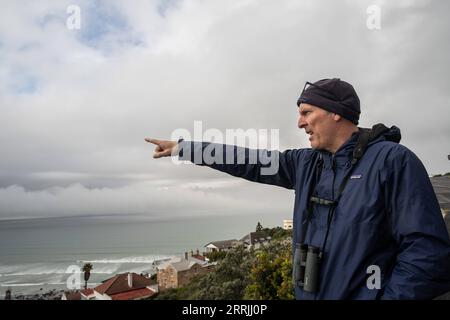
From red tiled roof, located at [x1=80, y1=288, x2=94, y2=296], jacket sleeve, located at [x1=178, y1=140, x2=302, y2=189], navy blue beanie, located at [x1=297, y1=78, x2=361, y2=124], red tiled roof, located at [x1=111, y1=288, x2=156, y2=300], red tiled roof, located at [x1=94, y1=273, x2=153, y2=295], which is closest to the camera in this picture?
navy blue beanie, located at [x1=297, y1=78, x2=361, y2=124]

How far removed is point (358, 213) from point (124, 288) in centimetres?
2710

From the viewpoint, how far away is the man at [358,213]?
161 cm

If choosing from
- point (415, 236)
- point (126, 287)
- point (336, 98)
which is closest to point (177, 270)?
point (126, 287)

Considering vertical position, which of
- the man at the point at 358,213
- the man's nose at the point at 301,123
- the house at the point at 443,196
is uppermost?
the man's nose at the point at 301,123

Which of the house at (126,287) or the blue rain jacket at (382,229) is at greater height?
the blue rain jacket at (382,229)

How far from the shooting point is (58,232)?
1011 inches

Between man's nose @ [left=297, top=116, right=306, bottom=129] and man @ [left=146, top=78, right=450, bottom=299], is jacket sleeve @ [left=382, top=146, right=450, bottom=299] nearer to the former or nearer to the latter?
man @ [left=146, top=78, right=450, bottom=299]

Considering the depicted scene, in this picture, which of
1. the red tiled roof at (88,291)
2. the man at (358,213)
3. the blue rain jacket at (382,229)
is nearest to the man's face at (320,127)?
the man at (358,213)

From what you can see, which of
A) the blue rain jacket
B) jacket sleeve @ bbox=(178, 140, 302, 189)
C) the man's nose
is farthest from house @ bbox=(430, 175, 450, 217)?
the blue rain jacket

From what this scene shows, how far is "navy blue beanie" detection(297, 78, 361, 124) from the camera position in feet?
6.82

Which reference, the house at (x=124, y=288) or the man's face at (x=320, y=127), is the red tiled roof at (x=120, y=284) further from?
the man's face at (x=320, y=127)
